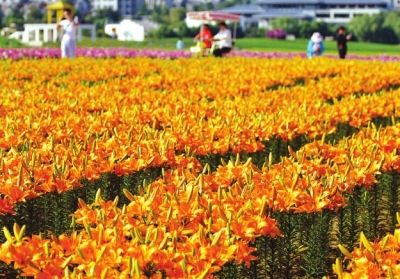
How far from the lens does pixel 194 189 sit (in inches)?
192

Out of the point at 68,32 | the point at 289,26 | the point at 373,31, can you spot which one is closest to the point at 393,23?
the point at 373,31

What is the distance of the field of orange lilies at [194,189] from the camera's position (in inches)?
155

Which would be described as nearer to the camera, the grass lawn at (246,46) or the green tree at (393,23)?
the grass lawn at (246,46)

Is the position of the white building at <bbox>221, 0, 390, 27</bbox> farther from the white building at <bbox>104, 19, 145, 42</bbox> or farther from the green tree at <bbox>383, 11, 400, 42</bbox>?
the white building at <bbox>104, 19, 145, 42</bbox>

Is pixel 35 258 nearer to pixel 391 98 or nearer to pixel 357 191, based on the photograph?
pixel 357 191

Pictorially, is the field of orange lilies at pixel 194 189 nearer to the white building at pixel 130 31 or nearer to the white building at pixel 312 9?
the white building at pixel 130 31

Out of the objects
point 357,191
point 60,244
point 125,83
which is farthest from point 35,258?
point 125,83

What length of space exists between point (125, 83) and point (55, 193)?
7896mm

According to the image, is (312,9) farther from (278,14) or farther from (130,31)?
(130,31)

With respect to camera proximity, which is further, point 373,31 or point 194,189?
point 373,31

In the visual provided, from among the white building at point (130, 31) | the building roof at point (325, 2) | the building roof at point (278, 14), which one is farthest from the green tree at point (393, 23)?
the building roof at point (325, 2)

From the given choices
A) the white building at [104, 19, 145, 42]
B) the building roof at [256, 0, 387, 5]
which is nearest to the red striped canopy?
the white building at [104, 19, 145, 42]

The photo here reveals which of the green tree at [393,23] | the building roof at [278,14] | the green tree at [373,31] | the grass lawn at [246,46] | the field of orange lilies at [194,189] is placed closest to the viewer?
the field of orange lilies at [194,189]

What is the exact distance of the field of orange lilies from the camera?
155 inches
